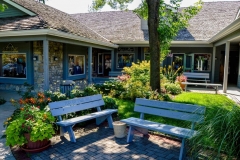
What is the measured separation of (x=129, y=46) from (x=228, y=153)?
12637 millimetres

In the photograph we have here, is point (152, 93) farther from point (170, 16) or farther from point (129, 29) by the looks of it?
point (129, 29)

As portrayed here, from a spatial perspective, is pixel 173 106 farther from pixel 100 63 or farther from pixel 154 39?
pixel 100 63

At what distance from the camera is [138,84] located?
784 cm

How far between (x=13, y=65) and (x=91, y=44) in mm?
4054

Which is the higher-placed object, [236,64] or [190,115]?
[236,64]

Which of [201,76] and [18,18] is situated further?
[201,76]

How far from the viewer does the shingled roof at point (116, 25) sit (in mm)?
14312

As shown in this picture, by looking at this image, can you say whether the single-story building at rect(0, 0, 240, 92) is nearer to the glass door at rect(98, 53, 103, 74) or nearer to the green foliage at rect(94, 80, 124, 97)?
the glass door at rect(98, 53, 103, 74)

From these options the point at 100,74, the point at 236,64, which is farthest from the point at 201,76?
the point at 100,74

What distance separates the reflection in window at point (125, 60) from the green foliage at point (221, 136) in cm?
Answer: 1261

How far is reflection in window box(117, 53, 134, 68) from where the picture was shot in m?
15.1

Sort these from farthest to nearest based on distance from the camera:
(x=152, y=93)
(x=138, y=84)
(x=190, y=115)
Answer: (x=138, y=84)
(x=152, y=93)
(x=190, y=115)

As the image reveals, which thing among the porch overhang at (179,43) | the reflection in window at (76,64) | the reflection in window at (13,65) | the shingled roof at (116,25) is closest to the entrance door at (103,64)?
the shingled roof at (116,25)

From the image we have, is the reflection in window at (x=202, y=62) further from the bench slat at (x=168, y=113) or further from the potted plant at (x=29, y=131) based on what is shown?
the potted plant at (x=29, y=131)
